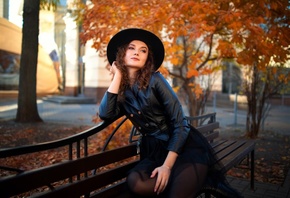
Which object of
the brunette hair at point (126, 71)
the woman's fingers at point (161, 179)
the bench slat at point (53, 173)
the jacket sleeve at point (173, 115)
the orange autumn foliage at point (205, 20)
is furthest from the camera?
the orange autumn foliage at point (205, 20)

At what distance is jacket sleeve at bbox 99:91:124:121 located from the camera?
2.16 meters

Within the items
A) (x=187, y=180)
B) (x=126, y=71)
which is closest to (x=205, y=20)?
(x=126, y=71)

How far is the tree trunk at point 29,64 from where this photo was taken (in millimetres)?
5816

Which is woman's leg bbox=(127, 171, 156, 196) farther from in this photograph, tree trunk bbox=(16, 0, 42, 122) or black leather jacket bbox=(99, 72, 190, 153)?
tree trunk bbox=(16, 0, 42, 122)

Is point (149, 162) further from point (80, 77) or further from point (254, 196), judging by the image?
point (80, 77)

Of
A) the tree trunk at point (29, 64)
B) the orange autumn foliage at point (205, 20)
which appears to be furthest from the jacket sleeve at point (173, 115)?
the tree trunk at point (29, 64)

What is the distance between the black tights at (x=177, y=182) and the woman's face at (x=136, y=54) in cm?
80

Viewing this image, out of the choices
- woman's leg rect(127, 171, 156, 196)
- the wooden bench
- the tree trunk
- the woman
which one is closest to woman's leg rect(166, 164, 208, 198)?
the woman

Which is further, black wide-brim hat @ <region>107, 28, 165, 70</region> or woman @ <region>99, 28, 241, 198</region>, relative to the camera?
black wide-brim hat @ <region>107, 28, 165, 70</region>

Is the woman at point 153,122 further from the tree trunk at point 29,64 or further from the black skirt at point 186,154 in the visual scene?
the tree trunk at point 29,64

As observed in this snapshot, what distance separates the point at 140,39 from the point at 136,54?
137 millimetres

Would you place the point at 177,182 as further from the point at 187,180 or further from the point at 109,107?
the point at 109,107

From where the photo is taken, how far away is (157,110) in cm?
208

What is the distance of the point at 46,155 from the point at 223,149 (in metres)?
3.21
